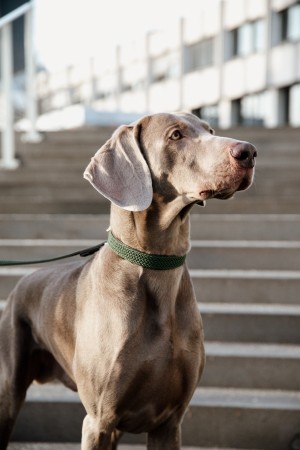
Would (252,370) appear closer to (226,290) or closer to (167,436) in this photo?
(226,290)

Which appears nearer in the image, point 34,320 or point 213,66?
point 34,320

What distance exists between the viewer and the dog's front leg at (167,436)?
9.41ft

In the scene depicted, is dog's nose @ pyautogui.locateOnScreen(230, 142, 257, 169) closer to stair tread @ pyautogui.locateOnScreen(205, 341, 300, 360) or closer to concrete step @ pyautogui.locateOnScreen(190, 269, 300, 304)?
stair tread @ pyautogui.locateOnScreen(205, 341, 300, 360)

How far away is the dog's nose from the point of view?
2.36 metres

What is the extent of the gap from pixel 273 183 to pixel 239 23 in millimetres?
23898

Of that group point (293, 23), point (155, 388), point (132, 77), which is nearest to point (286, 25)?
point (293, 23)

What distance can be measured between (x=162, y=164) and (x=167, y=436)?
3.28ft

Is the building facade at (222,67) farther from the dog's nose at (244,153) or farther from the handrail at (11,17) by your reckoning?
the dog's nose at (244,153)

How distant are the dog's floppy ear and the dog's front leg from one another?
2.77ft

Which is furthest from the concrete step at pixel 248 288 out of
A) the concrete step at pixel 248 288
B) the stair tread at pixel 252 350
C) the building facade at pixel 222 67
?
the building facade at pixel 222 67

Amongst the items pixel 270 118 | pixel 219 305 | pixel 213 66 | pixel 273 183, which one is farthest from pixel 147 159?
pixel 213 66

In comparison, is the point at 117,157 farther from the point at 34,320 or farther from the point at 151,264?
the point at 34,320

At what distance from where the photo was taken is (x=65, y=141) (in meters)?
8.84

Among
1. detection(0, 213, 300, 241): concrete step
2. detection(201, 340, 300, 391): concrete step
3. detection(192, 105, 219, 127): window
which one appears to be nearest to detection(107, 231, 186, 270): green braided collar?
detection(201, 340, 300, 391): concrete step
